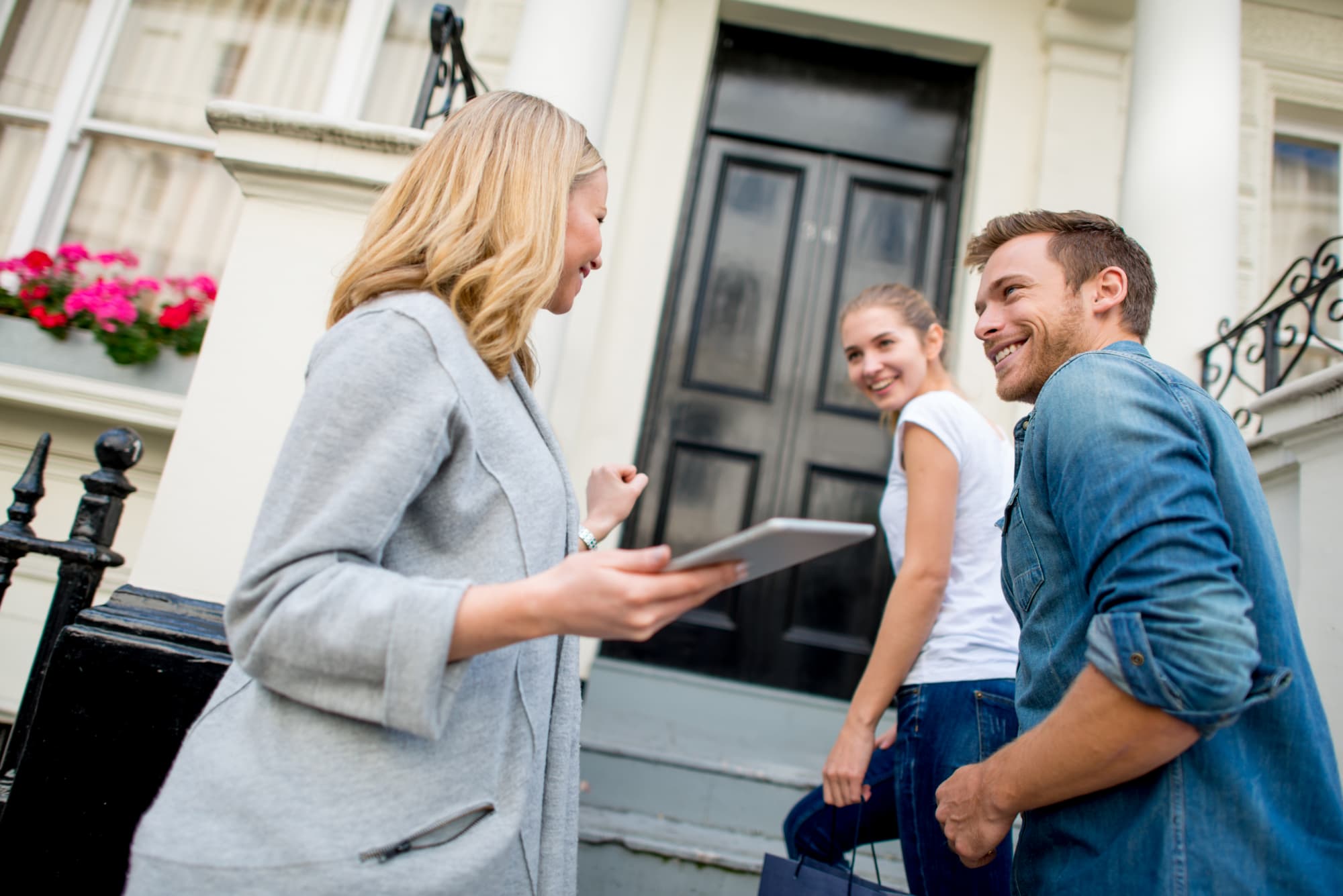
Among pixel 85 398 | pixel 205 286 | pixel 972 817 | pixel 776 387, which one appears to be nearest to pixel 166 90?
pixel 205 286

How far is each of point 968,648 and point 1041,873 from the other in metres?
0.62

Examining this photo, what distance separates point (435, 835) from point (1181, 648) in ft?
2.85

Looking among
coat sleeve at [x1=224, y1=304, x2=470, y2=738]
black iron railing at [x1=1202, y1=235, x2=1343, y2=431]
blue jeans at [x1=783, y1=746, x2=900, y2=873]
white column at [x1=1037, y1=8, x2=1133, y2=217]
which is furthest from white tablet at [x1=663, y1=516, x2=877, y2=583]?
white column at [x1=1037, y1=8, x2=1133, y2=217]

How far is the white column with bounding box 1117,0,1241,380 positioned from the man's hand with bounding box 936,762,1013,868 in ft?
7.74

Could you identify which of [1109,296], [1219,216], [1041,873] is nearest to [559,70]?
[1109,296]

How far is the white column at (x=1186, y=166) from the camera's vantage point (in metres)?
3.03

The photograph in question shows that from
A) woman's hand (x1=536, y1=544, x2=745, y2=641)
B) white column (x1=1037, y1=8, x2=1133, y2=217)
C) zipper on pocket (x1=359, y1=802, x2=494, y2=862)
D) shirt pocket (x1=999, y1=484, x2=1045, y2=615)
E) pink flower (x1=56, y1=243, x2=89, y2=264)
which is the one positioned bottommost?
zipper on pocket (x1=359, y1=802, x2=494, y2=862)

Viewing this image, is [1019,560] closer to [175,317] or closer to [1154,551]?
[1154,551]

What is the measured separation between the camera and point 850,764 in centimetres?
177

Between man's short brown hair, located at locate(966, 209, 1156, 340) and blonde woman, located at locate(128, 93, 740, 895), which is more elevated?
Result: man's short brown hair, located at locate(966, 209, 1156, 340)

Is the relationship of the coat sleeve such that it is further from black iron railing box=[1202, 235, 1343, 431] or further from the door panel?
the door panel

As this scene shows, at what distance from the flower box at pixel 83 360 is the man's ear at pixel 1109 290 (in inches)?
133

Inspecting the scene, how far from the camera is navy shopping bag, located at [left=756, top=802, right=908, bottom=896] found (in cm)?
144

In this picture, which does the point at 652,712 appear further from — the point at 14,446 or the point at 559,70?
the point at 14,446
